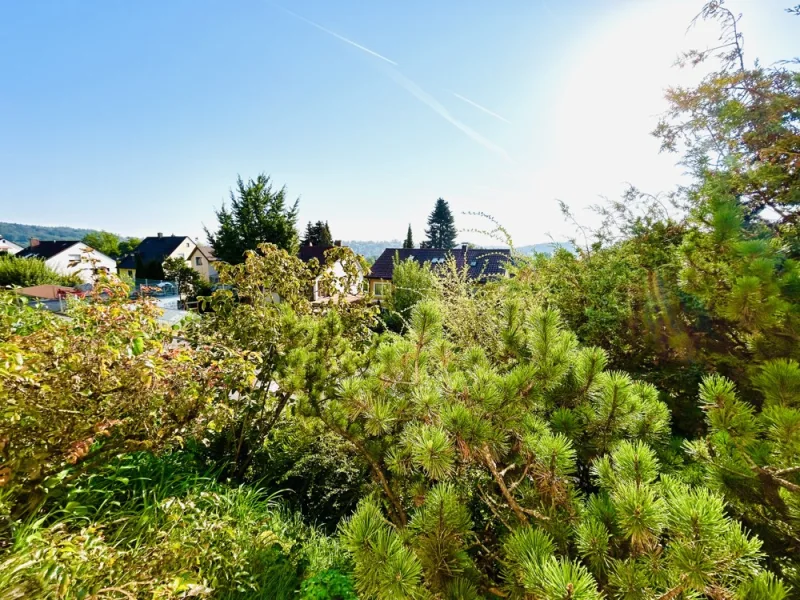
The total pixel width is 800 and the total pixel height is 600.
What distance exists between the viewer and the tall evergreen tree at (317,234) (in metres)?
37.1

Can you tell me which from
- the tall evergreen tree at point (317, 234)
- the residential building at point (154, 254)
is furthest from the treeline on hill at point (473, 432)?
the residential building at point (154, 254)

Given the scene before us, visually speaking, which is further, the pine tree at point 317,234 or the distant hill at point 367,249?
the pine tree at point 317,234

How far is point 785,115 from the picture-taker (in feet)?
9.48

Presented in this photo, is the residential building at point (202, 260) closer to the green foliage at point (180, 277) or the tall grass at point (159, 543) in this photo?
the green foliage at point (180, 277)

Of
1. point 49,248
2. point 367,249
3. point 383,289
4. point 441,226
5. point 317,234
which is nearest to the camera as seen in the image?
point 383,289

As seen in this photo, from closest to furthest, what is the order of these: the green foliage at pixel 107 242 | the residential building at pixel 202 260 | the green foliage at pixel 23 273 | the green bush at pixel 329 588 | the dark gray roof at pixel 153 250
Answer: the green bush at pixel 329 588
the green foliage at pixel 23 273
the dark gray roof at pixel 153 250
the residential building at pixel 202 260
the green foliage at pixel 107 242

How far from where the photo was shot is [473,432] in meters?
1.46

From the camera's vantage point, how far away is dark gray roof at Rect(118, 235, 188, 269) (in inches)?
1565

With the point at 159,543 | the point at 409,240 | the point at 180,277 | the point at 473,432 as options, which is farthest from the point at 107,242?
the point at 473,432

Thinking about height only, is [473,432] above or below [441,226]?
below

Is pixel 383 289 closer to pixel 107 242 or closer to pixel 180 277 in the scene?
pixel 180 277

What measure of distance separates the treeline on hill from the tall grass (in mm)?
17

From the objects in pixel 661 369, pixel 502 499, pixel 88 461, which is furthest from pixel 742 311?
pixel 88 461

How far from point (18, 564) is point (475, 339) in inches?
140
